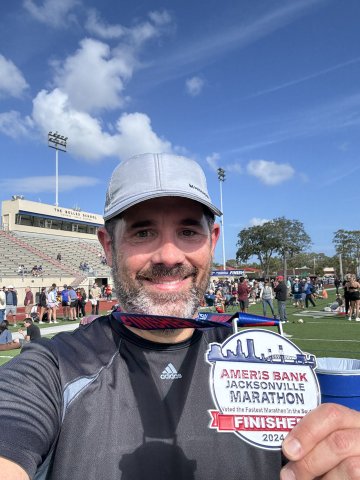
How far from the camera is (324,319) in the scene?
1623cm

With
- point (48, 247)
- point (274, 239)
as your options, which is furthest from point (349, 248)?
point (48, 247)

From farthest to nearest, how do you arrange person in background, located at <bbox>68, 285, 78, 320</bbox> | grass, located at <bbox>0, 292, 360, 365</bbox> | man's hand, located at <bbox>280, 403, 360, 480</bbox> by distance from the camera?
person in background, located at <bbox>68, 285, 78, 320</bbox> → grass, located at <bbox>0, 292, 360, 365</bbox> → man's hand, located at <bbox>280, 403, 360, 480</bbox>

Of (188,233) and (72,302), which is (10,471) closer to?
(188,233)

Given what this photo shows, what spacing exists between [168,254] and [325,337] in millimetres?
11098

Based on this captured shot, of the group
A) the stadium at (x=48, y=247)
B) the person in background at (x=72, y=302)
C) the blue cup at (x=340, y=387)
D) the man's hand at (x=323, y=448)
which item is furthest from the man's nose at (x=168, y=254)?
the stadium at (x=48, y=247)

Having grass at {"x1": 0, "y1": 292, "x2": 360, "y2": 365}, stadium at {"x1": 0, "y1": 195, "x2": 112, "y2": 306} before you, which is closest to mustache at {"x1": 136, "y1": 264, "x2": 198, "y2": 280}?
grass at {"x1": 0, "y1": 292, "x2": 360, "y2": 365}

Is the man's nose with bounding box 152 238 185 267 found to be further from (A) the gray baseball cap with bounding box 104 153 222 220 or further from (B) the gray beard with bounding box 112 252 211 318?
(A) the gray baseball cap with bounding box 104 153 222 220

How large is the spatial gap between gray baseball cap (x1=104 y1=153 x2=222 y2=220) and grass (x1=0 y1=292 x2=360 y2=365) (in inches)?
310

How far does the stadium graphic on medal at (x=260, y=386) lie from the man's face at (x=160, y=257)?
1.52 ft

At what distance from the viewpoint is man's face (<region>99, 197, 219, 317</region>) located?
1629 millimetres

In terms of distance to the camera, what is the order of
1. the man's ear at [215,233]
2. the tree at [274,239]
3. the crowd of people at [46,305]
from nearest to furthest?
the man's ear at [215,233]
the crowd of people at [46,305]
the tree at [274,239]

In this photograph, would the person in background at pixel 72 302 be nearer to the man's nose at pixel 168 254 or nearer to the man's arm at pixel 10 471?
the man's nose at pixel 168 254

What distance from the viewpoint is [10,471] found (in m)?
1.14

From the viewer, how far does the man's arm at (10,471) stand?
1.13 meters
